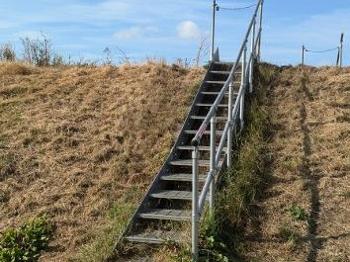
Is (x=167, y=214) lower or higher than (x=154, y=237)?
higher

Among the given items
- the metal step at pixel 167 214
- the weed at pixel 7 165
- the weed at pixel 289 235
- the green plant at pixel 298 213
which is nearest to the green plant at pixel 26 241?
the metal step at pixel 167 214

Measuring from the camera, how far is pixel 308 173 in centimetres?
880

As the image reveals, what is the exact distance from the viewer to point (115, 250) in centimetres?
746

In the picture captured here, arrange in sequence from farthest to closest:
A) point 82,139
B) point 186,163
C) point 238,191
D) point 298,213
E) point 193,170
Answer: point 82,139 → point 186,163 → point 238,191 → point 298,213 → point 193,170

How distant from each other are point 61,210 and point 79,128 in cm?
243

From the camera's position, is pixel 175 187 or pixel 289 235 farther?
pixel 175 187

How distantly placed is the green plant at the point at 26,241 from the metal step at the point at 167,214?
141 cm

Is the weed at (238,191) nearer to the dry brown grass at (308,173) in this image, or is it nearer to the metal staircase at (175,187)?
the dry brown grass at (308,173)

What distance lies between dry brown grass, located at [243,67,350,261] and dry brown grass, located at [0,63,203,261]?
1.90 meters

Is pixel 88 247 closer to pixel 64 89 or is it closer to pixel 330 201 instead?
pixel 330 201

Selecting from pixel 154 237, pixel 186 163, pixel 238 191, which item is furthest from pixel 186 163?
pixel 154 237

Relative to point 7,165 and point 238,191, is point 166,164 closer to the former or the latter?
point 238,191

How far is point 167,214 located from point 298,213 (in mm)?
1725

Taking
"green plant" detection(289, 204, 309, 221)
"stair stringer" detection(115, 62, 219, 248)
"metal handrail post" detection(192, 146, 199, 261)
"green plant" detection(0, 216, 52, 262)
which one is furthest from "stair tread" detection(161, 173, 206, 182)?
"metal handrail post" detection(192, 146, 199, 261)
